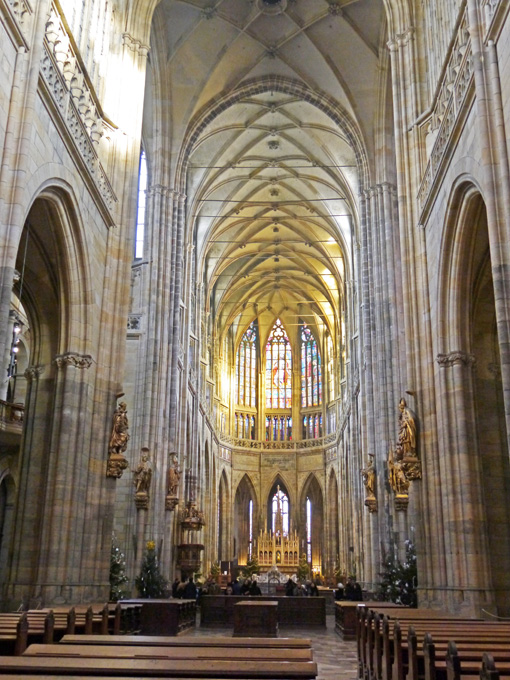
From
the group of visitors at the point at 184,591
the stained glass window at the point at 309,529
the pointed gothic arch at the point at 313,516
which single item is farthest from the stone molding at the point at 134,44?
the stained glass window at the point at 309,529

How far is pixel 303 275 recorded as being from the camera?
1768 inches

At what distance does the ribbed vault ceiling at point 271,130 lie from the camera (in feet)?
84.8

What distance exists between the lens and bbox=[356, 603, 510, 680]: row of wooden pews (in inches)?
167

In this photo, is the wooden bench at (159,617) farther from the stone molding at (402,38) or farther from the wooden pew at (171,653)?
the stone molding at (402,38)

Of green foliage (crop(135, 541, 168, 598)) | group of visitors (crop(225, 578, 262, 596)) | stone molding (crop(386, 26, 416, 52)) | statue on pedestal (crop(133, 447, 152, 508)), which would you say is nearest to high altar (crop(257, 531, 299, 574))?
group of visitors (crop(225, 578, 262, 596))

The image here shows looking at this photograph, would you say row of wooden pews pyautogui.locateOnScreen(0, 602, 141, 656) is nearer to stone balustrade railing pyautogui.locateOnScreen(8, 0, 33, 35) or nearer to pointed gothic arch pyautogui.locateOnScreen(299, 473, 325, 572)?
stone balustrade railing pyautogui.locateOnScreen(8, 0, 33, 35)

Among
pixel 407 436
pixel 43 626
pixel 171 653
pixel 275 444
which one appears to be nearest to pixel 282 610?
pixel 407 436

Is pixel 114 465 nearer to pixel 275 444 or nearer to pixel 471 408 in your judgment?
pixel 471 408

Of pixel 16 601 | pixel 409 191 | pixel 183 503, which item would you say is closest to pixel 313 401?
pixel 183 503

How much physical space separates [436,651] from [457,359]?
8.42 m

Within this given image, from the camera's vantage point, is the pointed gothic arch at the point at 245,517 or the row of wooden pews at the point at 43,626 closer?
the row of wooden pews at the point at 43,626

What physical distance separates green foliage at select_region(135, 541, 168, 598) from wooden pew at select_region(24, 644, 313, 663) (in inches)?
667

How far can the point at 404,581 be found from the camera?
17.8 meters

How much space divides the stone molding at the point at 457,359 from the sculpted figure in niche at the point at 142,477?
1069 cm
